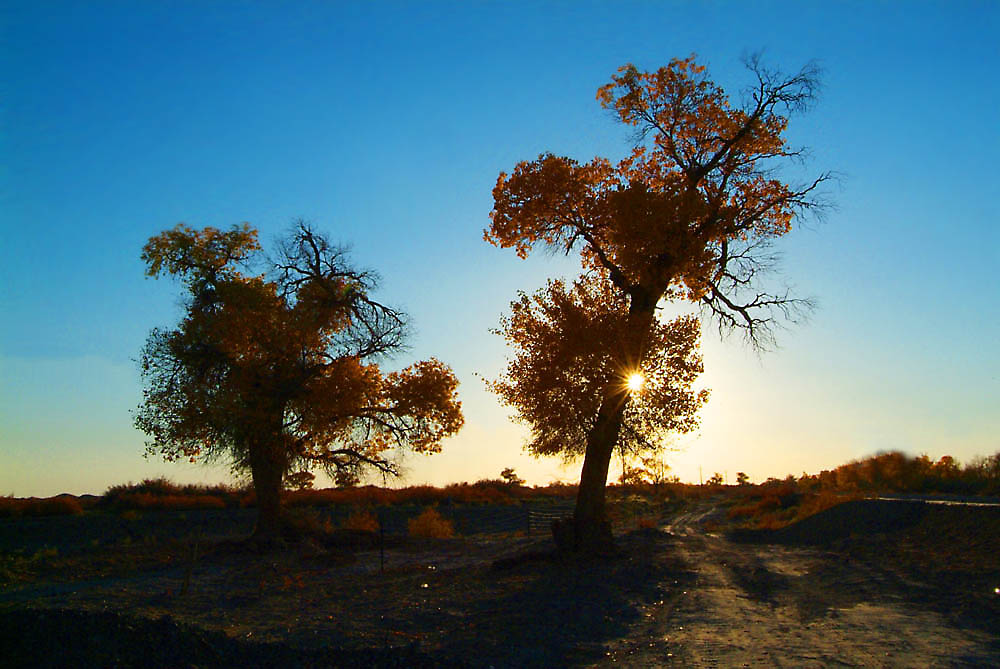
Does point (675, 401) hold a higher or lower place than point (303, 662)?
higher

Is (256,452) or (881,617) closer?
(881,617)

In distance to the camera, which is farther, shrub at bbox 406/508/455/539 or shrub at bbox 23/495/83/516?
shrub at bbox 23/495/83/516

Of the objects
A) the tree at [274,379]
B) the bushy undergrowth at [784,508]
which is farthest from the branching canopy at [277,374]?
the bushy undergrowth at [784,508]

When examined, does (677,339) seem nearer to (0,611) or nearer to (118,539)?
(0,611)

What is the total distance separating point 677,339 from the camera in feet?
71.6

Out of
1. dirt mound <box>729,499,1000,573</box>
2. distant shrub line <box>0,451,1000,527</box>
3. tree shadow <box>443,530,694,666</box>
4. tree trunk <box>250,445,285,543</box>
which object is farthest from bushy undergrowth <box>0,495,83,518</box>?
dirt mound <box>729,499,1000,573</box>

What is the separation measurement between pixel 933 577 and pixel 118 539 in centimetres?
3217

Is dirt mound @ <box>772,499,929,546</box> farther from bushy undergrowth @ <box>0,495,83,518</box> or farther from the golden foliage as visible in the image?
bushy undergrowth @ <box>0,495,83,518</box>

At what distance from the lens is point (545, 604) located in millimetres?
15156

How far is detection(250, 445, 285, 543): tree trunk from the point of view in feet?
94.0

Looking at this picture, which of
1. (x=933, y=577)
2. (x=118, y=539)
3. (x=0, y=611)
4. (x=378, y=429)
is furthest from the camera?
(x=118, y=539)

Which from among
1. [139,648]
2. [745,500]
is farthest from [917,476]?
[139,648]

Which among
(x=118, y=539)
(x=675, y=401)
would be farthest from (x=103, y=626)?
(x=118, y=539)

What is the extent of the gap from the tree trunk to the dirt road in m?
16.4
